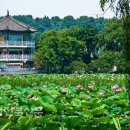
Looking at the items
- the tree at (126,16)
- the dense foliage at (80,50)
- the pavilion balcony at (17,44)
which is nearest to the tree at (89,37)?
the dense foliage at (80,50)

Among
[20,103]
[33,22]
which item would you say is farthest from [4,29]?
[33,22]

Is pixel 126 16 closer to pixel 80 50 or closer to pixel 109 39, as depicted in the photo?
pixel 109 39

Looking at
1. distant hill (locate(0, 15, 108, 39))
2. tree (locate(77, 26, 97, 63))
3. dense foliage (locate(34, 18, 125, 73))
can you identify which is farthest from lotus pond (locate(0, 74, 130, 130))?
distant hill (locate(0, 15, 108, 39))

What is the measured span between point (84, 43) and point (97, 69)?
3.87 meters

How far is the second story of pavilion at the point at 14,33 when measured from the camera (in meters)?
49.9

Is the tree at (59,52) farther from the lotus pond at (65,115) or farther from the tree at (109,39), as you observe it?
the lotus pond at (65,115)

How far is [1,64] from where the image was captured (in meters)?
48.7

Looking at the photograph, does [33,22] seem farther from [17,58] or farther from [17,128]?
[17,128]

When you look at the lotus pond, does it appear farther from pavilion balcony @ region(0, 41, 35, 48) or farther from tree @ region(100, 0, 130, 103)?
pavilion balcony @ region(0, 41, 35, 48)

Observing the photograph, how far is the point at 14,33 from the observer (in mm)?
50594

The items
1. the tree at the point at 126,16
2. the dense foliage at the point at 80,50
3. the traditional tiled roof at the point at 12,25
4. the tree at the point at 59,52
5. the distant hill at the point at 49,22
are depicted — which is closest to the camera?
the tree at the point at 126,16

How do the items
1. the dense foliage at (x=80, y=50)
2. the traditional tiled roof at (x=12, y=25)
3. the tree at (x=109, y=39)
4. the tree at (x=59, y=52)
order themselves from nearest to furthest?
1. the dense foliage at (x=80, y=50)
2. the tree at (x=109, y=39)
3. the tree at (x=59, y=52)
4. the traditional tiled roof at (x=12, y=25)

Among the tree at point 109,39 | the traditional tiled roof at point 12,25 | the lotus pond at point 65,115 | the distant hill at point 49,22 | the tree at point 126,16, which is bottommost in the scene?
the lotus pond at point 65,115

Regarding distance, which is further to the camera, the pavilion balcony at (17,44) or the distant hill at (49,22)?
the distant hill at (49,22)
